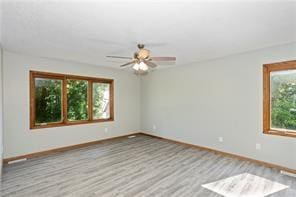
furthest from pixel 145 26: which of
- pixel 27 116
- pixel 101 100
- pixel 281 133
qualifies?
pixel 101 100

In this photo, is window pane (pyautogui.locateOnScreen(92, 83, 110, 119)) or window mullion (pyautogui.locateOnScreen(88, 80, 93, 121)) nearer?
window mullion (pyautogui.locateOnScreen(88, 80, 93, 121))

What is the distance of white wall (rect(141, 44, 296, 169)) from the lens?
3496 millimetres

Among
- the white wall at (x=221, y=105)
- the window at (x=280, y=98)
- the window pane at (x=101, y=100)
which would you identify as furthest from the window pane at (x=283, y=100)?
the window pane at (x=101, y=100)

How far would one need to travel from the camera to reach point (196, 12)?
6.83 feet

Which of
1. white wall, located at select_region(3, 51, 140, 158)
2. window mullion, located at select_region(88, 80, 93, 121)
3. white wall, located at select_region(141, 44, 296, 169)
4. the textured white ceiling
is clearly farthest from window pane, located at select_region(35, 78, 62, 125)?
white wall, located at select_region(141, 44, 296, 169)

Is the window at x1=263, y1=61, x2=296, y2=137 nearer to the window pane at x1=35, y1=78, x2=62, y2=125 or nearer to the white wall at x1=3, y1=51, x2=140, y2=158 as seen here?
the white wall at x1=3, y1=51, x2=140, y2=158

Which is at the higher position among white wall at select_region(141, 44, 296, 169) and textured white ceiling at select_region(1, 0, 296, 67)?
textured white ceiling at select_region(1, 0, 296, 67)

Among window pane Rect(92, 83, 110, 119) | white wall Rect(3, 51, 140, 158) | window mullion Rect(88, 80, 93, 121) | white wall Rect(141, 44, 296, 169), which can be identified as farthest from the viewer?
window pane Rect(92, 83, 110, 119)

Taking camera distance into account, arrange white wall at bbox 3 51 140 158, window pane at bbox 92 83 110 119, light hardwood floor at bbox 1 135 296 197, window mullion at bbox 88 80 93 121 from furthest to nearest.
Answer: window pane at bbox 92 83 110 119 < window mullion at bbox 88 80 93 121 < white wall at bbox 3 51 140 158 < light hardwood floor at bbox 1 135 296 197

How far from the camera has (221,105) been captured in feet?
14.1

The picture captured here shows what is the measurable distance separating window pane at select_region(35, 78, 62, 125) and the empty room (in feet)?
0.08

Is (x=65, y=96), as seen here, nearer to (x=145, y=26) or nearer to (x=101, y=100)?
(x=101, y=100)

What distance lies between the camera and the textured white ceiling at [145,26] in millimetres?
1965

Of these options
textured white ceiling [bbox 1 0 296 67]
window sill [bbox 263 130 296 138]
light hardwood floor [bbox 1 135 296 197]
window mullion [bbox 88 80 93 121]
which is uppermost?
textured white ceiling [bbox 1 0 296 67]
